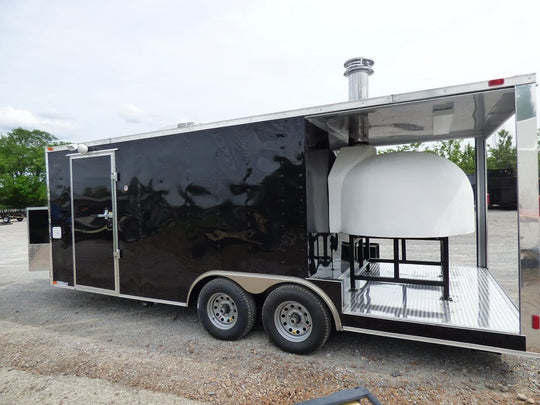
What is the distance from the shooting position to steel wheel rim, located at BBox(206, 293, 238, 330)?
4.59 metres

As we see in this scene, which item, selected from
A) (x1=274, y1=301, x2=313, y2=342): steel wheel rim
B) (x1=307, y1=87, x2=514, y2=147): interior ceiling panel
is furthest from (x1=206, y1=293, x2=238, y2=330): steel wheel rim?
(x1=307, y1=87, x2=514, y2=147): interior ceiling panel

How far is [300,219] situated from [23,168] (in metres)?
52.3

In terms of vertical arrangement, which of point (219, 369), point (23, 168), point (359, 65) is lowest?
point (219, 369)

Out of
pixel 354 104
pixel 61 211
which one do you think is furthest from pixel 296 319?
pixel 61 211

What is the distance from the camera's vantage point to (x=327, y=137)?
5020 millimetres

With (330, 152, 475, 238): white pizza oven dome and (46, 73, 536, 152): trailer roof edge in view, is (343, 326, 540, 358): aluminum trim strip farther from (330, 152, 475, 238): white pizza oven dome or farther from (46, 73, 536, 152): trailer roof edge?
(46, 73, 536, 152): trailer roof edge

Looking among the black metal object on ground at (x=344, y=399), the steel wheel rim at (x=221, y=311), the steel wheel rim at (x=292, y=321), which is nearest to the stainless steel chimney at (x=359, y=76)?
the steel wheel rim at (x=292, y=321)

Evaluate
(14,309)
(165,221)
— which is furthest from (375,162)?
(14,309)

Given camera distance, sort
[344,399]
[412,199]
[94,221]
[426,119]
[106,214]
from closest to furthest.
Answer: [344,399] → [412,199] → [426,119] → [106,214] → [94,221]

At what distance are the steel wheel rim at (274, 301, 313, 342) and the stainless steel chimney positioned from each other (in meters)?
2.98

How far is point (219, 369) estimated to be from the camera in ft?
12.5

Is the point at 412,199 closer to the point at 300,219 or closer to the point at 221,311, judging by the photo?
the point at 300,219

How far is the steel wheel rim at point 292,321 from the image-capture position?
4129 millimetres

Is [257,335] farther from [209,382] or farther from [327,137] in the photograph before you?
[327,137]
